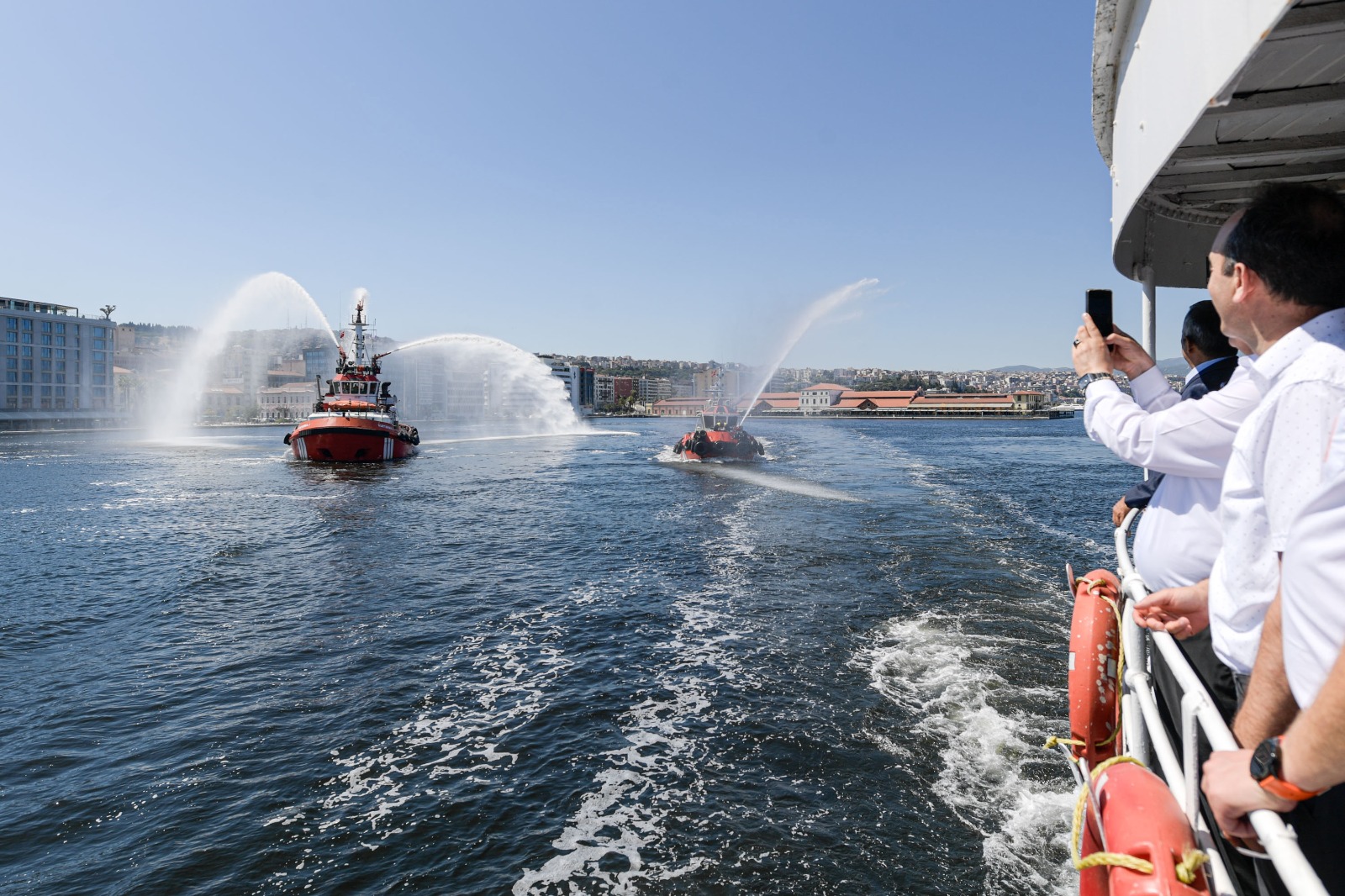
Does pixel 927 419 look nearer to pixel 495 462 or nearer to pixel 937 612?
pixel 495 462

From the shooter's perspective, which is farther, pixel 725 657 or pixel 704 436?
pixel 704 436

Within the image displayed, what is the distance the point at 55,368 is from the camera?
336ft

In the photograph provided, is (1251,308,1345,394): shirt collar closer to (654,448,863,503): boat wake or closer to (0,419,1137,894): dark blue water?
(0,419,1137,894): dark blue water

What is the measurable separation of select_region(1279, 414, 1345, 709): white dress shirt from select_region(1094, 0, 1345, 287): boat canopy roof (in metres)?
1.57

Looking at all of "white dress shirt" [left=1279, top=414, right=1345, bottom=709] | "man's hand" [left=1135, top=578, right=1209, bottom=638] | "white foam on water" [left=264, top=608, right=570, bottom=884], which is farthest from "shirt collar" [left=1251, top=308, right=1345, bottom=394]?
"white foam on water" [left=264, top=608, right=570, bottom=884]

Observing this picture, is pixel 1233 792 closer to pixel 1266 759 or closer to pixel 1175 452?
pixel 1266 759

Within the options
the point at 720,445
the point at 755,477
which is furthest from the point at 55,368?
the point at 755,477

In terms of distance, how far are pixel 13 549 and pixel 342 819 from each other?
66.1 ft

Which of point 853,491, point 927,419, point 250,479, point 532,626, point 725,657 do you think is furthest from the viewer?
point 927,419

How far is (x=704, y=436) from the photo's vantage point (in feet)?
144

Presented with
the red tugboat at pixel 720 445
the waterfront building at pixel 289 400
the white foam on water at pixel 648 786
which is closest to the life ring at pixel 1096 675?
the white foam on water at pixel 648 786

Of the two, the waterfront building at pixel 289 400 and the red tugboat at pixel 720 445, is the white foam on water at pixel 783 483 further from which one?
the waterfront building at pixel 289 400

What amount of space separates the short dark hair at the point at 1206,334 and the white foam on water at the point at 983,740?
4.10 metres

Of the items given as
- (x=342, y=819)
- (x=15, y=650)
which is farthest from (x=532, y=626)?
(x=15, y=650)
